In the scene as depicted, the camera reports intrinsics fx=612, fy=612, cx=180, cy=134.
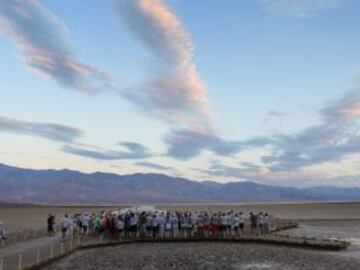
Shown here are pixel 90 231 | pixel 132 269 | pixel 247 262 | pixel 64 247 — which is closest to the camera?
pixel 132 269

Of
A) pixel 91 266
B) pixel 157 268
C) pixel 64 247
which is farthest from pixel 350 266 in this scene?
pixel 64 247

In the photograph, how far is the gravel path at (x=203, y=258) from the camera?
35.1 metres

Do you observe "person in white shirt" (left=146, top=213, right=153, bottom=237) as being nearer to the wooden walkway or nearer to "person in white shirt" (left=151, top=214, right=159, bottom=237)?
"person in white shirt" (left=151, top=214, right=159, bottom=237)

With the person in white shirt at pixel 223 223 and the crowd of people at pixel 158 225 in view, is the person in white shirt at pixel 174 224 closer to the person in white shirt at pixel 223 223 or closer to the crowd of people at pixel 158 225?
the crowd of people at pixel 158 225

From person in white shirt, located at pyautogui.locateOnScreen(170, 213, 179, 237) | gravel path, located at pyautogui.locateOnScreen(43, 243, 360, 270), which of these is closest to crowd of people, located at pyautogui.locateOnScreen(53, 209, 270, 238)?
person in white shirt, located at pyautogui.locateOnScreen(170, 213, 179, 237)

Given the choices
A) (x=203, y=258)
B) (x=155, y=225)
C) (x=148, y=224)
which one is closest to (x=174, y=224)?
(x=155, y=225)

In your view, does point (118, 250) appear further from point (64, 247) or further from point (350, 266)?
point (350, 266)

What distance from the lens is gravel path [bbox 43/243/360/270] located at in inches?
1380

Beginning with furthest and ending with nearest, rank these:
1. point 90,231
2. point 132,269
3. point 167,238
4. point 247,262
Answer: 1. point 90,231
2. point 167,238
3. point 247,262
4. point 132,269

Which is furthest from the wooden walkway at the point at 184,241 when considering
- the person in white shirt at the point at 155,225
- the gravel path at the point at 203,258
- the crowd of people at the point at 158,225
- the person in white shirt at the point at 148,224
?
the person in white shirt at the point at 148,224

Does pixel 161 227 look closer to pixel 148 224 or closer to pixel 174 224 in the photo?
pixel 148 224

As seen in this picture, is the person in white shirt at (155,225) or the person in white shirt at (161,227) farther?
the person in white shirt at (161,227)

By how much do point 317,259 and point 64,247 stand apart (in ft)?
55.4

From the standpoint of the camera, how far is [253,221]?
57.3 meters
